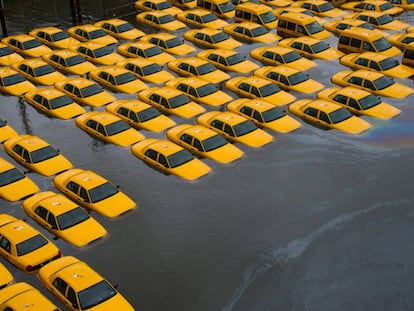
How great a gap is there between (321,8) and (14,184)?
3415cm

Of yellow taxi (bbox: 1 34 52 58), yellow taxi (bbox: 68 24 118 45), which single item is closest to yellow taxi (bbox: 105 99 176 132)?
yellow taxi (bbox: 1 34 52 58)

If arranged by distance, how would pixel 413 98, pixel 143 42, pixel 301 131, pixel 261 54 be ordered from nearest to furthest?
pixel 301 131, pixel 413 98, pixel 261 54, pixel 143 42

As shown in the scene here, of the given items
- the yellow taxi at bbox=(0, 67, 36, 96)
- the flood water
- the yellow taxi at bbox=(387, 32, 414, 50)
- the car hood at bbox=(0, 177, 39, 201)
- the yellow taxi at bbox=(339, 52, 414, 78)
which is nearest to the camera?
the flood water

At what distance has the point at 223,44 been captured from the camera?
47062 millimetres

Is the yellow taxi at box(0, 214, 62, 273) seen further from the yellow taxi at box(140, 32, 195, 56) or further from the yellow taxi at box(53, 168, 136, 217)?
the yellow taxi at box(140, 32, 195, 56)

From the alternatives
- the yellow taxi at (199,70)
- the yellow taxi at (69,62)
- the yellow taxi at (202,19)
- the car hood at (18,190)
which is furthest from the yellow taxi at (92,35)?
the car hood at (18,190)

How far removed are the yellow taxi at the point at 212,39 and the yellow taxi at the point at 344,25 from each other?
8.05 m

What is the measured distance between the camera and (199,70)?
4153 centimetres

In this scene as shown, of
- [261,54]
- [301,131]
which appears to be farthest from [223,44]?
[301,131]

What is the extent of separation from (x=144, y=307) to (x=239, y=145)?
12.8 meters

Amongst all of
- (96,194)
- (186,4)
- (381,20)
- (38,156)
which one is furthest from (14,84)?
(381,20)

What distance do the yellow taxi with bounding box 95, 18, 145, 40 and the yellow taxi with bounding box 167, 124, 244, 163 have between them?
1861 centimetres

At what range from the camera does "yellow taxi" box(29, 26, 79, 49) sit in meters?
48.3

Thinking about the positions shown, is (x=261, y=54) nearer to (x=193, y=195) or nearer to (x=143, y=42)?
(x=143, y=42)
